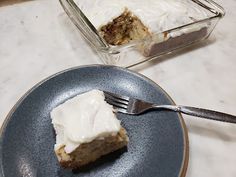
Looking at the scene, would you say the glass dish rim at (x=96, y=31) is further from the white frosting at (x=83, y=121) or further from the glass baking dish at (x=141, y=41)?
the white frosting at (x=83, y=121)

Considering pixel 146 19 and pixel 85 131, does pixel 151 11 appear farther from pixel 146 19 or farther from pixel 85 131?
pixel 85 131

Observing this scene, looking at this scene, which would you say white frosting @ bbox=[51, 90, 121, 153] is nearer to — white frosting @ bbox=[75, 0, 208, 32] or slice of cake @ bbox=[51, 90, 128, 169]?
slice of cake @ bbox=[51, 90, 128, 169]

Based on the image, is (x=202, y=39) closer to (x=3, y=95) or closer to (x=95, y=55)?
(x=95, y=55)

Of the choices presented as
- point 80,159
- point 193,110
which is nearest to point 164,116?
point 193,110

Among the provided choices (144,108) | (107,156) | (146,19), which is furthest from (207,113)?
(146,19)

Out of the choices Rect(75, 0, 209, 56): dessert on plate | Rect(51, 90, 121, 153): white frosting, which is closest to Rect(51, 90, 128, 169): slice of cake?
Rect(51, 90, 121, 153): white frosting

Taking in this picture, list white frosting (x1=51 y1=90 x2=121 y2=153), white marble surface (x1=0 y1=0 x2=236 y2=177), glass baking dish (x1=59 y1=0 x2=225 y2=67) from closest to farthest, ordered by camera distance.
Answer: white frosting (x1=51 y1=90 x2=121 y2=153) < white marble surface (x1=0 y1=0 x2=236 y2=177) < glass baking dish (x1=59 y1=0 x2=225 y2=67)

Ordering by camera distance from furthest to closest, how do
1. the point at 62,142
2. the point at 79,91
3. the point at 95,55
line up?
the point at 95,55 < the point at 79,91 < the point at 62,142
